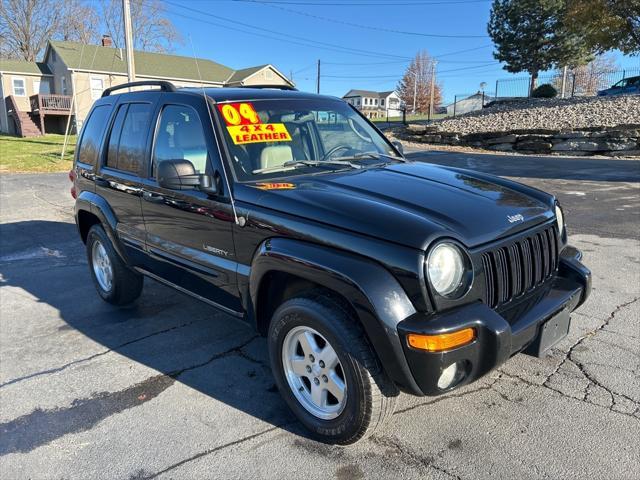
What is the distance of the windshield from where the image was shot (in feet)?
10.9

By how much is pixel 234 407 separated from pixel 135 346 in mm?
1315

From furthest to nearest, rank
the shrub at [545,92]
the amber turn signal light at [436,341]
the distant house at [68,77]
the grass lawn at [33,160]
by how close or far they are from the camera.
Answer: the distant house at [68,77] < the shrub at [545,92] < the grass lawn at [33,160] < the amber turn signal light at [436,341]

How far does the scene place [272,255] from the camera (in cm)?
282

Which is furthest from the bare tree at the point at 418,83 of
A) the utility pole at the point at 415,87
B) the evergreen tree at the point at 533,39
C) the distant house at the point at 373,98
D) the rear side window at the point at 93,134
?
the rear side window at the point at 93,134

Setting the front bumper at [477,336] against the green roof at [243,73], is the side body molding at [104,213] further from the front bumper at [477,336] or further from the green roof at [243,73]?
the green roof at [243,73]

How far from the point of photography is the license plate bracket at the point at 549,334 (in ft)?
8.86

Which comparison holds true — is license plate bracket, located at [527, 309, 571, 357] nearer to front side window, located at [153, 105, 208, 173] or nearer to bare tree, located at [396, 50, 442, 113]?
front side window, located at [153, 105, 208, 173]

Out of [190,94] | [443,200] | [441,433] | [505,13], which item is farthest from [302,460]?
[505,13]

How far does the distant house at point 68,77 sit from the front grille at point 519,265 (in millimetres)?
32830

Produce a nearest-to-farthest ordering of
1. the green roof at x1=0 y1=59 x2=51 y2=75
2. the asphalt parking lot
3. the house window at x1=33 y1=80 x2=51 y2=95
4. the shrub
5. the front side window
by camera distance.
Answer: the asphalt parking lot
the front side window
the shrub
the green roof at x1=0 y1=59 x2=51 y2=75
the house window at x1=33 y1=80 x2=51 y2=95

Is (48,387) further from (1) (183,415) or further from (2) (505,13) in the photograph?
→ (2) (505,13)

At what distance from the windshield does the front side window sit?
0.22 metres

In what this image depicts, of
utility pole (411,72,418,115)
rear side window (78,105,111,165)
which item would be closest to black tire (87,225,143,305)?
rear side window (78,105,111,165)

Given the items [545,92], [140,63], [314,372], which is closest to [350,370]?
[314,372]
